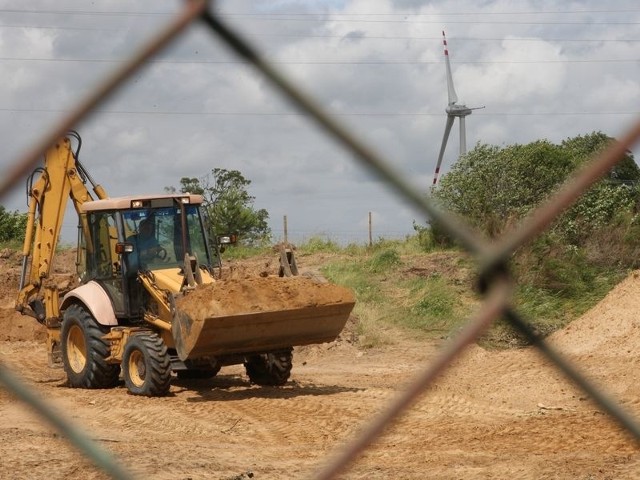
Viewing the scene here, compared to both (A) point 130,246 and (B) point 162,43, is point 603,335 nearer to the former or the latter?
(A) point 130,246

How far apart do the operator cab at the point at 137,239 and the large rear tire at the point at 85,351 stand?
0.42 metres

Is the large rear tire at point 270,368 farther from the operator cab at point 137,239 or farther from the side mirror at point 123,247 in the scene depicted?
the side mirror at point 123,247

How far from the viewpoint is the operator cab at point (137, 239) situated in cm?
1236

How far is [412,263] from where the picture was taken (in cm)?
2336

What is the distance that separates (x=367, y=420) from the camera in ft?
34.9

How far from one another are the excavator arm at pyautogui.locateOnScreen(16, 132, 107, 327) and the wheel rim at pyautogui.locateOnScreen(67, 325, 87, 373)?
64 centimetres

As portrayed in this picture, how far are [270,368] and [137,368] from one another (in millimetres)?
1697

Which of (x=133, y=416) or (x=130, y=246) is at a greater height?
(x=130, y=246)

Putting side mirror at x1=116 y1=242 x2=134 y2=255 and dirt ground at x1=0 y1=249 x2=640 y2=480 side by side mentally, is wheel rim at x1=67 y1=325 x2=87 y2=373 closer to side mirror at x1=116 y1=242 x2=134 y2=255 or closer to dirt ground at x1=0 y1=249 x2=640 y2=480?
dirt ground at x1=0 y1=249 x2=640 y2=480

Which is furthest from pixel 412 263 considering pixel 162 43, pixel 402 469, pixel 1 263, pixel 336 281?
pixel 162 43

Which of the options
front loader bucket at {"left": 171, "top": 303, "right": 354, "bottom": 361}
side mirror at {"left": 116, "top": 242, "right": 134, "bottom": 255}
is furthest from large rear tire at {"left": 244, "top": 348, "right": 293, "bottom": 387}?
side mirror at {"left": 116, "top": 242, "right": 134, "bottom": 255}

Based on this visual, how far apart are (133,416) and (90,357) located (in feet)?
6.62

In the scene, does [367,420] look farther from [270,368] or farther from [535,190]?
[535,190]

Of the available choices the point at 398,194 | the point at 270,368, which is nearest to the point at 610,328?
the point at 270,368
